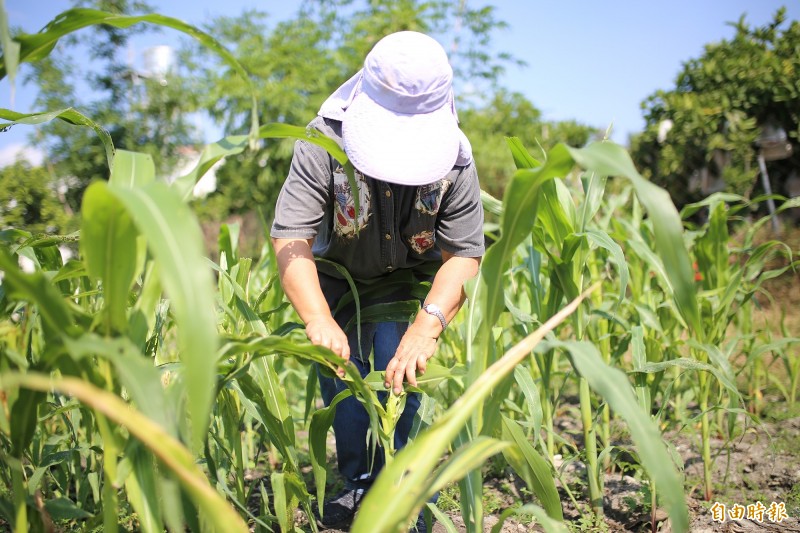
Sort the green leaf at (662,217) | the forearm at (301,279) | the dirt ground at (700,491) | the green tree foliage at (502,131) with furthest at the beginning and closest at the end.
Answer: the green tree foliage at (502,131) → the dirt ground at (700,491) → the forearm at (301,279) → the green leaf at (662,217)

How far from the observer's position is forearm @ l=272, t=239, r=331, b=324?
1347 millimetres

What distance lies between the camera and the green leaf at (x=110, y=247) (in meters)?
0.78

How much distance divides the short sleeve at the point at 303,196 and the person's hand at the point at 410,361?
0.34 meters

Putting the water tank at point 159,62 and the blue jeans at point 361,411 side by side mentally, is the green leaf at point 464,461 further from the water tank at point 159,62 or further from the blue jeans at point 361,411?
the water tank at point 159,62

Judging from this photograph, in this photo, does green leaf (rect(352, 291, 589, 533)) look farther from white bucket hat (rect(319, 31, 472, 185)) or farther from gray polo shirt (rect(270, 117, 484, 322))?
gray polo shirt (rect(270, 117, 484, 322))

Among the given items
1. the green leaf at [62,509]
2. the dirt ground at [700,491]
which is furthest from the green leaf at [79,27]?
the dirt ground at [700,491]

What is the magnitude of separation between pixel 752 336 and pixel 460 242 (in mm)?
1212

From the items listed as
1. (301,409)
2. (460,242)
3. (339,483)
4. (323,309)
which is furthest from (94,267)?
(301,409)

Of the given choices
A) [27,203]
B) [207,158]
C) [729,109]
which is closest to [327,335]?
[207,158]

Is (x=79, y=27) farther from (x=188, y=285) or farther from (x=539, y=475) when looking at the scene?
(x=539, y=475)

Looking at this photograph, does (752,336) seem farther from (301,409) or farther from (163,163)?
(163,163)

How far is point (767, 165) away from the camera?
4746mm

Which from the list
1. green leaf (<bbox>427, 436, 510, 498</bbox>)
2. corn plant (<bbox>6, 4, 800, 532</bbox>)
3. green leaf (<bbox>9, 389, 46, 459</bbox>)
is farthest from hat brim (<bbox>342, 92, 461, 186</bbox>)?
green leaf (<bbox>9, 389, 46, 459</bbox>)

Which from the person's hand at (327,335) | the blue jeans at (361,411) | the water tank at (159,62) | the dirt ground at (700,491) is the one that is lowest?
the dirt ground at (700,491)
